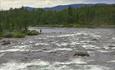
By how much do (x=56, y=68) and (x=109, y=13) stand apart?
564 ft

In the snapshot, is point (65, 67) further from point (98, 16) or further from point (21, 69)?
point (98, 16)

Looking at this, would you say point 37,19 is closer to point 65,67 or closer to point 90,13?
point 90,13

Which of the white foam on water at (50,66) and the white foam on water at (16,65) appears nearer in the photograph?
the white foam on water at (50,66)

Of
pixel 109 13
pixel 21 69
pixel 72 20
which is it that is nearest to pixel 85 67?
pixel 21 69

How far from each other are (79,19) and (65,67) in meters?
158

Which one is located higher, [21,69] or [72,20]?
[21,69]

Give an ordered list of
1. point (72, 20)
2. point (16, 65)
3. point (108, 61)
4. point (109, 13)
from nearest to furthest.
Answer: point (16, 65)
point (108, 61)
point (72, 20)
point (109, 13)

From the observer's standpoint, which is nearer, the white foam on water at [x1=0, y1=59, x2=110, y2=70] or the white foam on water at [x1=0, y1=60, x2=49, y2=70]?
the white foam on water at [x1=0, y1=59, x2=110, y2=70]

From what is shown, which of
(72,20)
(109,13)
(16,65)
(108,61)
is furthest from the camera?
(109,13)

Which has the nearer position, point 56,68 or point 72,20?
point 56,68

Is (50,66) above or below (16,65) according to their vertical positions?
above

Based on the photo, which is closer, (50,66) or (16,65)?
(50,66)

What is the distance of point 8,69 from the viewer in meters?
28.5

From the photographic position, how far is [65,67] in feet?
94.9
